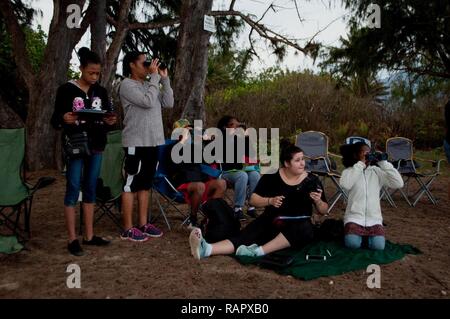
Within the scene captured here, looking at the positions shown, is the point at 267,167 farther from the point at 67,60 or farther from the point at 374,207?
the point at 67,60

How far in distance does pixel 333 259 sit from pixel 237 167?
1704 millimetres

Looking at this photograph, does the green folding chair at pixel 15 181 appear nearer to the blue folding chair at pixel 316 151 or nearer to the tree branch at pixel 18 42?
the blue folding chair at pixel 316 151

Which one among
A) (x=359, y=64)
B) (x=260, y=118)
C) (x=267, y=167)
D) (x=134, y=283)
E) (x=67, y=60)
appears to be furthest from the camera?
(x=260, y=118)

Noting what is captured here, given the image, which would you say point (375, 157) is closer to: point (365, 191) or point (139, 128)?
point (365, 191)

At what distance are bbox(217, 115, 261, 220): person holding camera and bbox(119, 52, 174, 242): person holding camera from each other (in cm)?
103

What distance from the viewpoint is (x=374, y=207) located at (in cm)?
353

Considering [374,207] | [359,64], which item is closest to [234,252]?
[374,207]

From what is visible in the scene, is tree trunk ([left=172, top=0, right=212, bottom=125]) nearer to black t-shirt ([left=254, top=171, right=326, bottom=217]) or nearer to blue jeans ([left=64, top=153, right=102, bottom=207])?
blue jeans ([left=64, top=153, right=102, bottom=207])

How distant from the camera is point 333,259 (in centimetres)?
328

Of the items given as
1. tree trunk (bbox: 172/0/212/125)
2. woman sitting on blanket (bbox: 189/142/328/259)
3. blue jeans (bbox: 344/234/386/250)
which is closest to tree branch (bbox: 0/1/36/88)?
tree trunk (bbox: 172/0/212/125)

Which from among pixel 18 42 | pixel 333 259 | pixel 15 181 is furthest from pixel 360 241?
pixel 18 42

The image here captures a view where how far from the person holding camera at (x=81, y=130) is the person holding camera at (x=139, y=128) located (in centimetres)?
23
